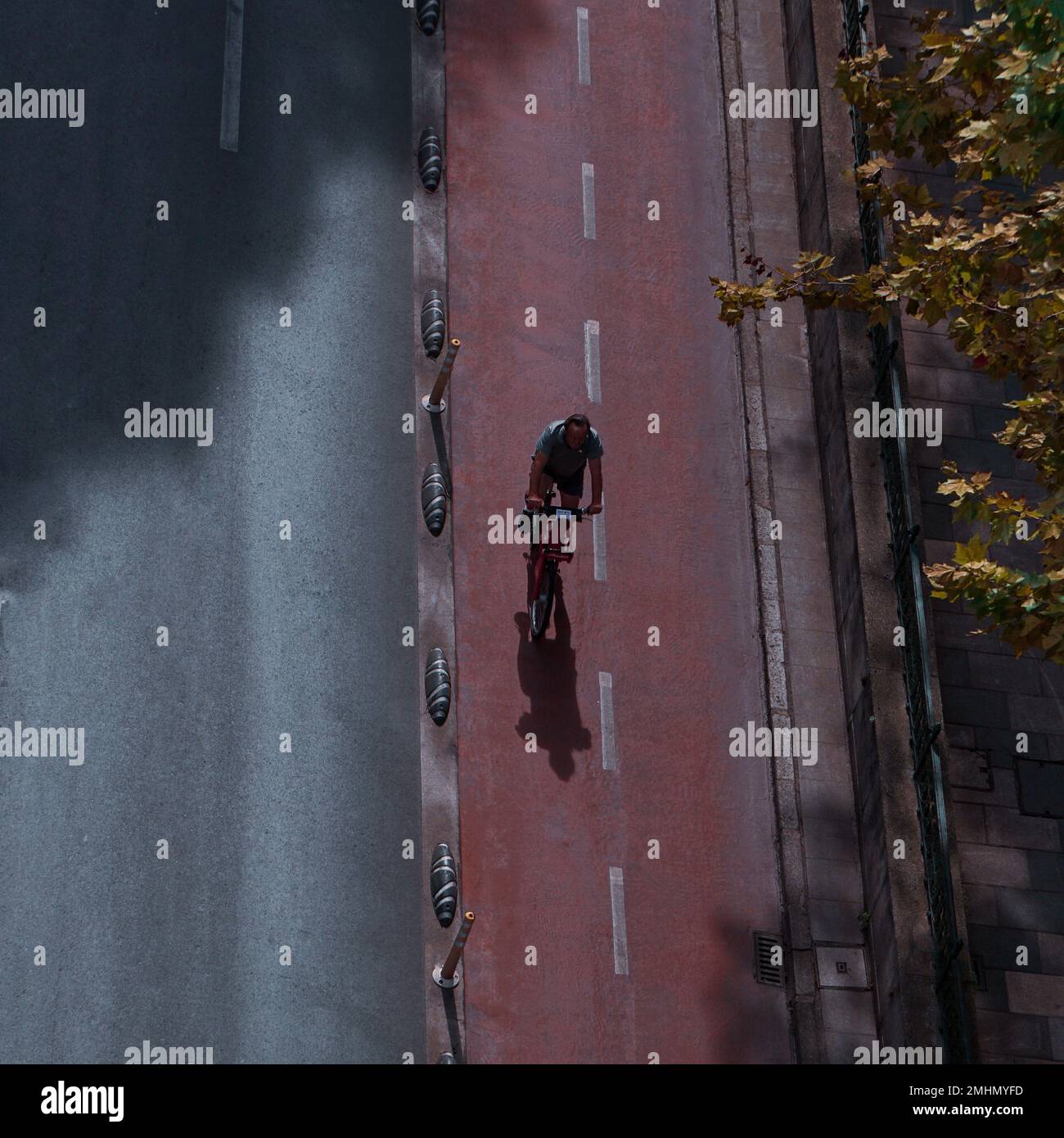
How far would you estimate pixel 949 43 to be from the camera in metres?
17.4

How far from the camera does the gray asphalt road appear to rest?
18.2m

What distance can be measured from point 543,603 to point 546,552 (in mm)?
647

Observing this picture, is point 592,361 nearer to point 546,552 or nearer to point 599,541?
point 599,541

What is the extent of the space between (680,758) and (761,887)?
162 centimetres

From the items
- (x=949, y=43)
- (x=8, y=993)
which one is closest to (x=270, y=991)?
(x=8, y=993)

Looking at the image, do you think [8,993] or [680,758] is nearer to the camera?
[8,993]

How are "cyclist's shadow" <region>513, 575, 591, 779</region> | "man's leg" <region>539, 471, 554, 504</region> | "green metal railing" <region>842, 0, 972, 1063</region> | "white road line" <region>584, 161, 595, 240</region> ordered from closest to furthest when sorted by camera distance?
"green metal railing" <region>842, 0, 972, 1063</region>, "man's leg" <region>539, 471, 554, 504</region>, "cyclist's shadow" <region>513, 575, 591, 779</region>, "white road line" <region>584, 161, 595, 240</region>

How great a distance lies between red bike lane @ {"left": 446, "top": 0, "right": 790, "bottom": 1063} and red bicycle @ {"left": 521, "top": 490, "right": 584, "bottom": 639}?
1.50 feet

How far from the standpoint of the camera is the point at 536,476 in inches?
765

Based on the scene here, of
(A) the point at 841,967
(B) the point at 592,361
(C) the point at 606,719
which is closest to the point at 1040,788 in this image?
(A) the point at 841,967

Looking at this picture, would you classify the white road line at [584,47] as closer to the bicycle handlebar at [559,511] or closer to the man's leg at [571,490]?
the man's leg at [571,490]

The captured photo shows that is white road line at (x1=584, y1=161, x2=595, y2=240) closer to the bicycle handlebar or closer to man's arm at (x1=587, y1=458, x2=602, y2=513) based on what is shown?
man's arm at (x1=587, y1=458, x2=602, y2=513)

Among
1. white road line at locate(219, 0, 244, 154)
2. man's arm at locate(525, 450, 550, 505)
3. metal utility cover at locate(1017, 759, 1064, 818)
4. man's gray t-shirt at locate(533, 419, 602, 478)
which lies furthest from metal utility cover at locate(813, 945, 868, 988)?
white road line at locate(219, 0, 244, 154)
